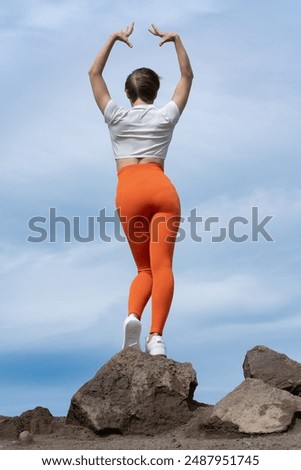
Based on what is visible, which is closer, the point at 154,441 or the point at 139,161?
the point at 154,441

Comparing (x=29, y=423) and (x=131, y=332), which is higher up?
(x=131, y=332)

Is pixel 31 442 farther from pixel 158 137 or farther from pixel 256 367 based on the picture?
pixel 158 137

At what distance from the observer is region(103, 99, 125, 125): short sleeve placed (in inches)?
304

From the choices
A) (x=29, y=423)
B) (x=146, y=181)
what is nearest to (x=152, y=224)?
(x=146, y=181)

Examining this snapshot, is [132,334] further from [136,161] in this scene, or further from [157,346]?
[136,161]

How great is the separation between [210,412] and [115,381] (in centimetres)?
85

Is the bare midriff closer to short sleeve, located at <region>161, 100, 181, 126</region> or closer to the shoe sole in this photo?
short sleeve, located at <region>161, 100, 181, 126</region>

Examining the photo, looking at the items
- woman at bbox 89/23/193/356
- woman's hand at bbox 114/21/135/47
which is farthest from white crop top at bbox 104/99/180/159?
woman's hand at bbox 114/21/135/47

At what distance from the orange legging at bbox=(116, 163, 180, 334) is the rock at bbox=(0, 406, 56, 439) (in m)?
1.20

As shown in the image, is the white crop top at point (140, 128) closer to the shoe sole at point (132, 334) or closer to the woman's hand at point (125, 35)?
the woman's hand at point (125, 35)

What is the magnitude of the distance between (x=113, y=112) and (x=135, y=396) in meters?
2.45

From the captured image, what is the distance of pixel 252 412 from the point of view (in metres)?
7.04
